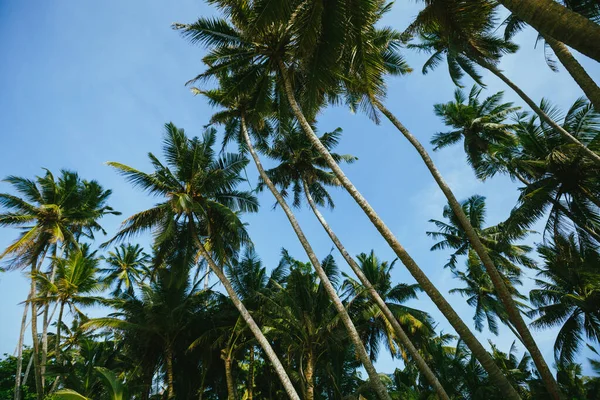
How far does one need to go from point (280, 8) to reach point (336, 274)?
1240 cm

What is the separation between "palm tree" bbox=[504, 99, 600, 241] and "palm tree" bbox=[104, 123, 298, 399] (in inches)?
464

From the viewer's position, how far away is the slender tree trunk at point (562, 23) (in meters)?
3.04

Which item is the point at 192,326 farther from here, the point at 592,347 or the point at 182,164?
the point at 592,347

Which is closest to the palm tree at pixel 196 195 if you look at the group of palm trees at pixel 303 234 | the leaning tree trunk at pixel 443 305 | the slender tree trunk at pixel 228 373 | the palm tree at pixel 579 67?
the group of palm trees at pixel 303 234

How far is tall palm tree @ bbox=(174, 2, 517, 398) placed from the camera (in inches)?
270

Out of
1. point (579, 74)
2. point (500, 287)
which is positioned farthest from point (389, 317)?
point (579, 74)

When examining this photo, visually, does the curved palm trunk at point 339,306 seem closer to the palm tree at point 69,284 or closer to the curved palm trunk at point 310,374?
the curved palm trunk at point 310,374

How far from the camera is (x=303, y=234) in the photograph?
41.6ft

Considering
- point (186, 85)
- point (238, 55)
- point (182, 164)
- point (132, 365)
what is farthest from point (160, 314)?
point (238, 55)

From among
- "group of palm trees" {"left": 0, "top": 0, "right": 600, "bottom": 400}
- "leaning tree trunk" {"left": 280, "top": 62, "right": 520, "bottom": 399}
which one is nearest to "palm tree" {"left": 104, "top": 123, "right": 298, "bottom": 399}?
"group of palm trees" {"left": 0, "top": 0, "right": 600, "bottom": 400}

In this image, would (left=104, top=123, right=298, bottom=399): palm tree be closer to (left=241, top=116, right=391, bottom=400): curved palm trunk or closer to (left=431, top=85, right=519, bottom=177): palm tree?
(left=241, top=116, right=391, bottom=400): curved palm trunk

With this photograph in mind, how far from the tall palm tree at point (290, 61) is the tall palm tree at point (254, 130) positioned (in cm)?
32

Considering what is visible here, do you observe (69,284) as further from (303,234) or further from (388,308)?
(388,308)

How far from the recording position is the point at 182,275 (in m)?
15.1
